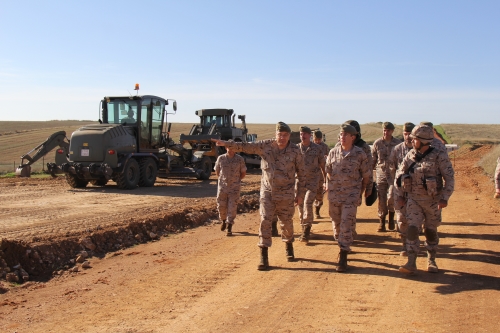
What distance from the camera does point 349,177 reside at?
7.50 meters

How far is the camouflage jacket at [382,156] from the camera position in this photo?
407 inches

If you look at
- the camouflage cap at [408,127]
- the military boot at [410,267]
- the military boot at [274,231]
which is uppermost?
the camouflage cap at [408,127]

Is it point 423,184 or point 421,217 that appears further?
point 421,217

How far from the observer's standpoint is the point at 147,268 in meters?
7.84

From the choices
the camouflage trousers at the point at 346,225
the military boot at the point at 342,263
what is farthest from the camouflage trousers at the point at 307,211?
the military boot at the point at 342,263

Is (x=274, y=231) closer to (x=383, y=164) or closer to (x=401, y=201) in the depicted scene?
(x=383, y=164)

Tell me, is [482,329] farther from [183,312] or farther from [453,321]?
[183,312]

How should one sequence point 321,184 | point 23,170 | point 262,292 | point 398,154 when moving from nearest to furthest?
point 262,292 → point 398,154 → point 321,184 → point 23,170

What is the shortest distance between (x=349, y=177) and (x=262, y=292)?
214cm

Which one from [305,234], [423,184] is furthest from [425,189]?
[305,234]

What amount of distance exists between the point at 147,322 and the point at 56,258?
3.55m

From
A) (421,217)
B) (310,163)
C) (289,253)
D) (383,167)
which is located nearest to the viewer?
(421,217)

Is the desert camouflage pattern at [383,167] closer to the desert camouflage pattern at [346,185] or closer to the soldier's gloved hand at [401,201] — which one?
the desert camouflage pattern at [346,185]

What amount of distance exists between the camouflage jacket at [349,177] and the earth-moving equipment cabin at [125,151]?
10.8 meters
